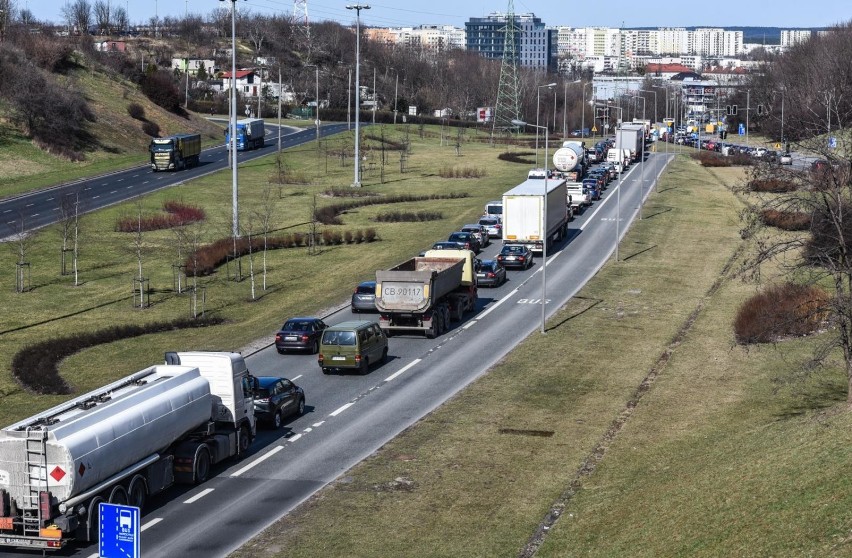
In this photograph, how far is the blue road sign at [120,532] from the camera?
15555 mm

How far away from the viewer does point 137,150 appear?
4680 inches

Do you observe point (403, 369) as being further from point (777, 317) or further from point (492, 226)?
point (492, 226)

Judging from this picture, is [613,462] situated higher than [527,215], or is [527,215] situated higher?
[527,215]

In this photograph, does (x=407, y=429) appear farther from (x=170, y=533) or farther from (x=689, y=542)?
(x=689, y=542)

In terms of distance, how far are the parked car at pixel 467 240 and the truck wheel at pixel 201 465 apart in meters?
37.8

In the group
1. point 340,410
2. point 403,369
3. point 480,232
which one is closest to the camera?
point 340,410

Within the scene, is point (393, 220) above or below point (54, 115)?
below

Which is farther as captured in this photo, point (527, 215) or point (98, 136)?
point (98, 136)

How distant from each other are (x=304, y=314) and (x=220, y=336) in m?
5.34

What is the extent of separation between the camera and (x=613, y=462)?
104 feet

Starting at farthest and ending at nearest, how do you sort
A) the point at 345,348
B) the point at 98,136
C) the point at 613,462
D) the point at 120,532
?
the point at 98,136 < the point at 345,348 < the point at 613,462 < the point at 120,532

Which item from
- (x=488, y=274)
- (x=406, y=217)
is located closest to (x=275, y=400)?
(x=488, y=274)

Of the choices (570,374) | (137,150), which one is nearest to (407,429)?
(570,374)

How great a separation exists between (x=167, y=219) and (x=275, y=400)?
4787cm
